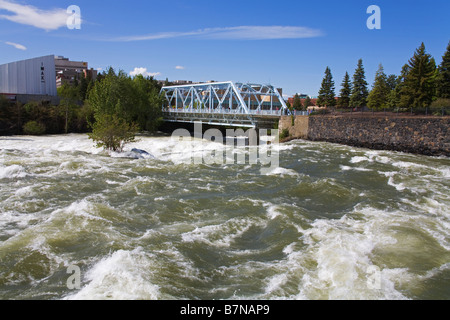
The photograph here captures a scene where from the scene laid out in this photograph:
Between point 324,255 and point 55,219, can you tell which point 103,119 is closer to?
point 55,219

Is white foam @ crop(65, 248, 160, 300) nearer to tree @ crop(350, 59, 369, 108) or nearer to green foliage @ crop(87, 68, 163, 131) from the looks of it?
green foliage @ crop(87, 68, 163, 131)

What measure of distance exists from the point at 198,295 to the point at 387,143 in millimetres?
28936

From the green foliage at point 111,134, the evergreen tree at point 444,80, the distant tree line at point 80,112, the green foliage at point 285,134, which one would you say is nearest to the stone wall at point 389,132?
the green foliage at point 285,134

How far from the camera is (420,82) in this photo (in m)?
44.4

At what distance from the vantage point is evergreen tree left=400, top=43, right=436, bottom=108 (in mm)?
44281

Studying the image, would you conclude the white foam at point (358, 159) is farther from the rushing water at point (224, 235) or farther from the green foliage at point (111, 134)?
the green foliage at point (111, 134)

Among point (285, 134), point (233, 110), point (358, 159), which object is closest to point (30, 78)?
point (233, 110)

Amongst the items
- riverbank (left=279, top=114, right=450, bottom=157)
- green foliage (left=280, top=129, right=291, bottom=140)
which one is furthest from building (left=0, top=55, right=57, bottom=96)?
riverbank (left=279, top=114, right=450, bottom=157)

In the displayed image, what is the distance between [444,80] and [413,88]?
364 centimetres

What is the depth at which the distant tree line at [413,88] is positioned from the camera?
43.8 meters

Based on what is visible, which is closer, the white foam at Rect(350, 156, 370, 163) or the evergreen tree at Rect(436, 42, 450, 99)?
the white foam at Rect(350, 156, 370, 163)

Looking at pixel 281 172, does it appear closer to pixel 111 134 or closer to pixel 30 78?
pixel 111 134

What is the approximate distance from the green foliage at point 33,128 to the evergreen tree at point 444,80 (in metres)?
54.7

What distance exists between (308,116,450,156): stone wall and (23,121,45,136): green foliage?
124 feet
